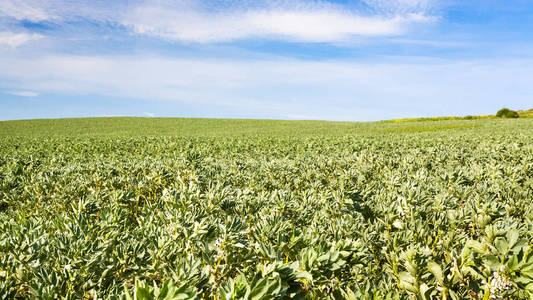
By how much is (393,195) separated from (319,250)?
227 centimetres

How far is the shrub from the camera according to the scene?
68.2m

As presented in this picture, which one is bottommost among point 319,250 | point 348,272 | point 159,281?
point 159,281

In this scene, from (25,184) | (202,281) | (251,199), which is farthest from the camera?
(25,184)

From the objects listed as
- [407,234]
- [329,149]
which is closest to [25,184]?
[407,234]

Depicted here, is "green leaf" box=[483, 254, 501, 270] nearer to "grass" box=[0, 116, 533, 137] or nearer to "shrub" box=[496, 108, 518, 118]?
"grass" box=[0, 116, 533, 137]

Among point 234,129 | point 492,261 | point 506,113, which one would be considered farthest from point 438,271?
point 506,113

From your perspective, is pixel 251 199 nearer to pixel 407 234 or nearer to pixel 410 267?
pixel 407 234

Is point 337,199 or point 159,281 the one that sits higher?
point 337,199

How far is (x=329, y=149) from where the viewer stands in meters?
14.5

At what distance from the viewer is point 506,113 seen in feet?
229

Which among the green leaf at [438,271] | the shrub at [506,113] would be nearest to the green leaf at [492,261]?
the green leaf at [438,271]

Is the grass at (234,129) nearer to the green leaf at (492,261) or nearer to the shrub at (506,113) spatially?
the shrub at (506,113)

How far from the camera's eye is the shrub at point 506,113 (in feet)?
224

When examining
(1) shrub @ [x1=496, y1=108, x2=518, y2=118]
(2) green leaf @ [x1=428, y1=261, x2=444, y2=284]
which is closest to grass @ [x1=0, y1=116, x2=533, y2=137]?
(1) shrub @ [x1=496, y1=108, x2=518, y2=118]
